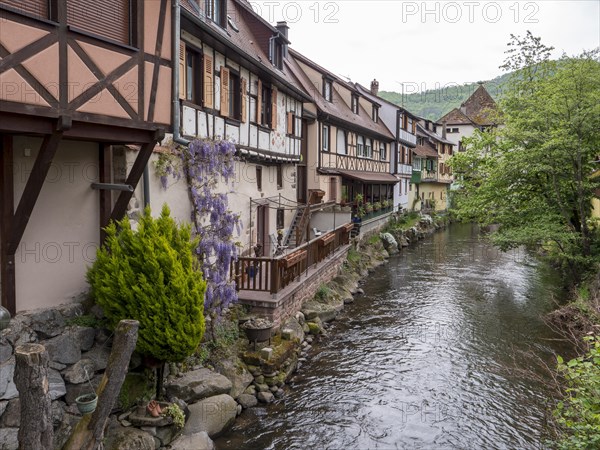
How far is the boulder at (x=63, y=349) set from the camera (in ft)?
24.9

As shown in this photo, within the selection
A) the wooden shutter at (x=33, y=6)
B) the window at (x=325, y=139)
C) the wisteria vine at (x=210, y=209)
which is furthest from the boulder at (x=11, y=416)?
the window at (x=325, y=139)

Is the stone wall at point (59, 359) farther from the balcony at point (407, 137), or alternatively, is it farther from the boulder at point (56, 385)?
the balcony at point (407, 137)

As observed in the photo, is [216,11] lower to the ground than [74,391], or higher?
higher

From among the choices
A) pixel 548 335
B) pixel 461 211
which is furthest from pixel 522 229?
pixel 548 335

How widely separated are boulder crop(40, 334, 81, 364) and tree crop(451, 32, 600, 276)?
14907mm

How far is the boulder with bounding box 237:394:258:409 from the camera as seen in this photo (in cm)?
973

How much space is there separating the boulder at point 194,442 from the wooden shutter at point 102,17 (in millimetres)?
6375

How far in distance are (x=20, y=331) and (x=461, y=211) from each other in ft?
58.2

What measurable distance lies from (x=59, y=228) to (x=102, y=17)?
3.50m

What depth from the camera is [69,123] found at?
257 inches

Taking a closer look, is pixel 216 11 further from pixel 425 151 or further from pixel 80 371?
pixel 425 151

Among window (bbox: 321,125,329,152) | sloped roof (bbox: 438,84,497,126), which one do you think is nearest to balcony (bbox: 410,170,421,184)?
sloped roof (bbox: 438,84,497,126)

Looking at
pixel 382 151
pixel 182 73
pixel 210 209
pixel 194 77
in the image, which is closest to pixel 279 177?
pixel 210 209

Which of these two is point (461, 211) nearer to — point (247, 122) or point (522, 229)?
point (522, 229)
